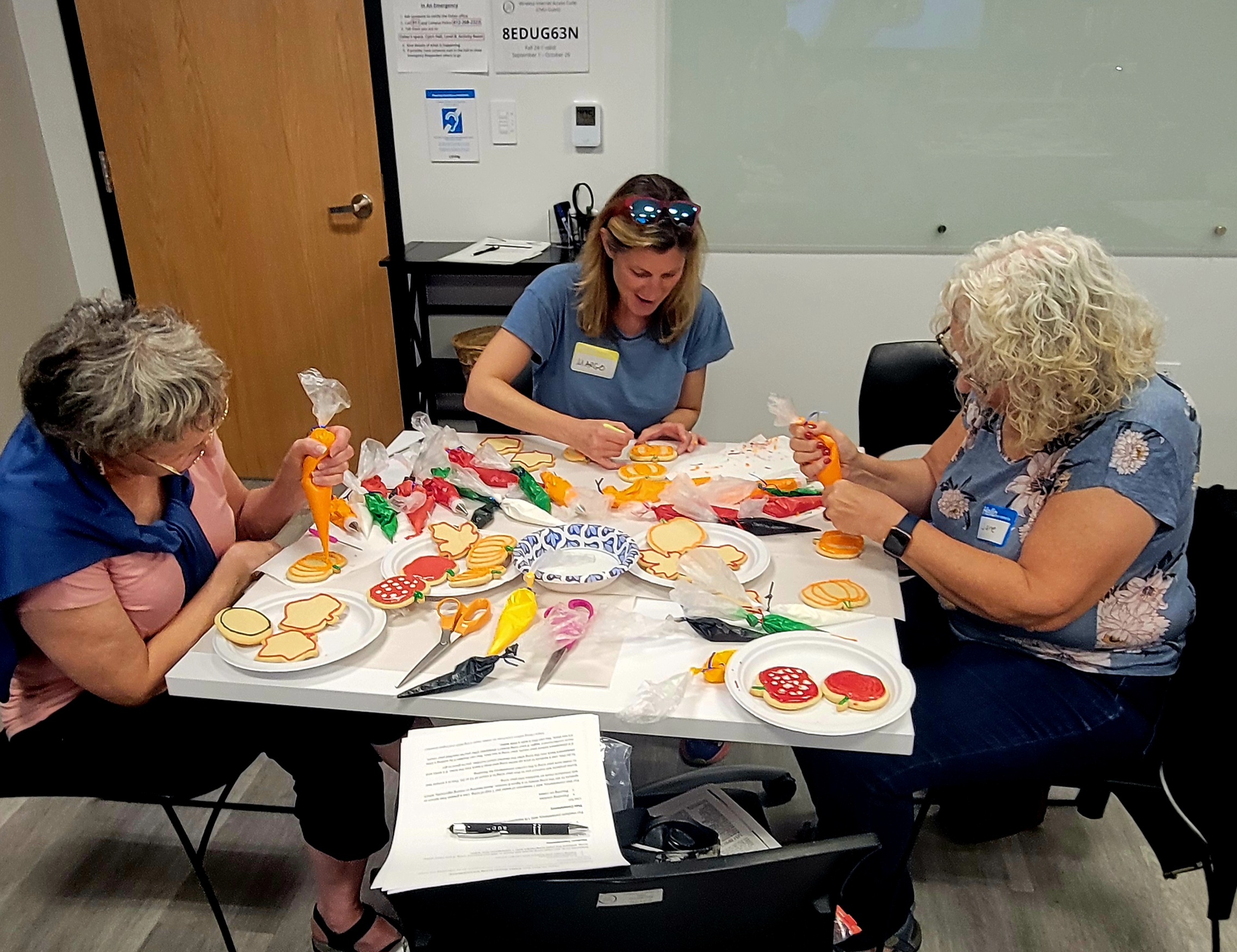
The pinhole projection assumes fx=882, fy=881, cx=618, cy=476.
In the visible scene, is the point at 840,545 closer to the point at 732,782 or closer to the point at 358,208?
the point at 732,782

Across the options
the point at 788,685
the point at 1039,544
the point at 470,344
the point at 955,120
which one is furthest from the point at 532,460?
the point at 955,120

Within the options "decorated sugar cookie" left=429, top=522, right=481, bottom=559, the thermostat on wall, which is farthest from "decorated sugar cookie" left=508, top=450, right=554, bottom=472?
the thermostat on wall

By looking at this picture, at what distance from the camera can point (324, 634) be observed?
127cm

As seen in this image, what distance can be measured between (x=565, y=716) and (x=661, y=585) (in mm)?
329

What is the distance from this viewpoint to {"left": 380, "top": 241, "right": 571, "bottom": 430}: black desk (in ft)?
10.1

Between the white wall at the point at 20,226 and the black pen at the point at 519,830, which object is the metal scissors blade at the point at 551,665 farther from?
the white wall at the point at 20,226

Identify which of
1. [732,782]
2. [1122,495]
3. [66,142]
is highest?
[66,142]

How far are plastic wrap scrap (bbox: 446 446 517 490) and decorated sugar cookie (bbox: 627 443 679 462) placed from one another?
28 centimetres

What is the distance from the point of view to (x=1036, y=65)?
2836 millimetres

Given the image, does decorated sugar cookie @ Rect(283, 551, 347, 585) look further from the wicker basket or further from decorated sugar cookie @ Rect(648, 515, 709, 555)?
the wicker basket

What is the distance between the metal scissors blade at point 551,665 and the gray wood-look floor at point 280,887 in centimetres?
90

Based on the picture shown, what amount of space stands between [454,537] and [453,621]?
0.27 meters

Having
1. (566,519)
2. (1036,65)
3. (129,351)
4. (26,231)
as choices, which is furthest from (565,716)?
(26,231)

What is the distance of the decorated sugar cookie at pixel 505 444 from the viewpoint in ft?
6.28
